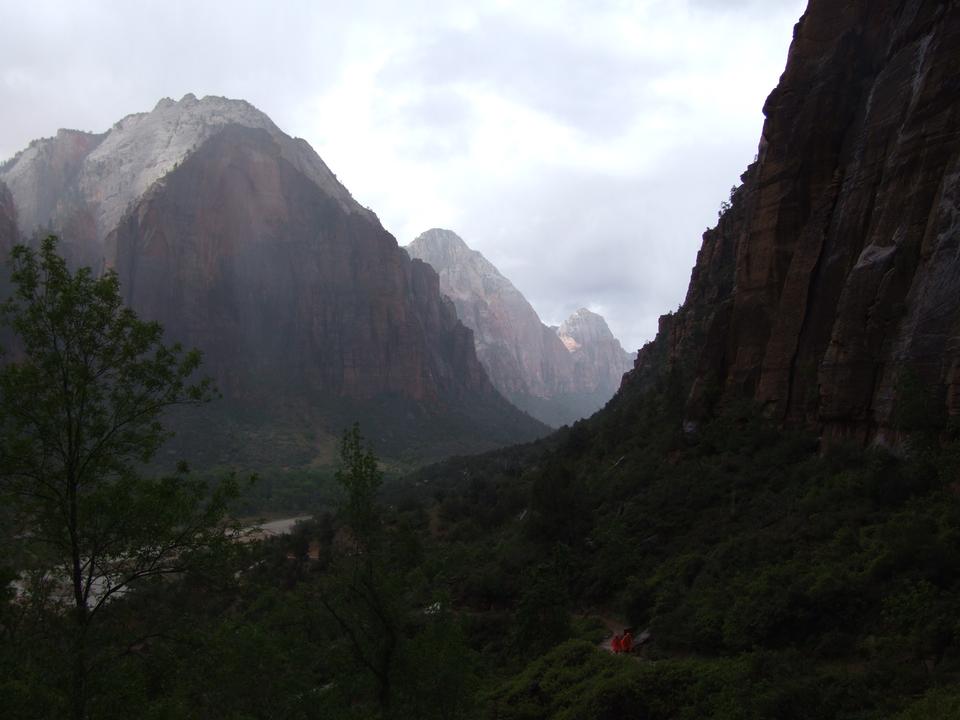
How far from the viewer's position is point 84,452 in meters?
8.49

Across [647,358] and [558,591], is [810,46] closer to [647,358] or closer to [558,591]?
[558,591]

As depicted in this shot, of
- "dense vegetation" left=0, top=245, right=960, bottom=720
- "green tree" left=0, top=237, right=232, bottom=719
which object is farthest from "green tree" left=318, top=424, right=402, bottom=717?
"green tree" left=0, top=237, right=232, bottom=719

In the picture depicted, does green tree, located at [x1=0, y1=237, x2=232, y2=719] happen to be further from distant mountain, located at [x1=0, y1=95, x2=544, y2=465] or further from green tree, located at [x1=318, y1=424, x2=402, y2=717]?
distant mountain, located at [x1=0, y1=95, x2=544, y2=465]

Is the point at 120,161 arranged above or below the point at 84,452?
above

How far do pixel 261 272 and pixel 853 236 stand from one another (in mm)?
117801

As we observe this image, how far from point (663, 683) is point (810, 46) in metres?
24.0

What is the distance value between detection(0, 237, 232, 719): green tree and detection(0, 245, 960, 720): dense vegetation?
0.30 m

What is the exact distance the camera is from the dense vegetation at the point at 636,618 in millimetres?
8438

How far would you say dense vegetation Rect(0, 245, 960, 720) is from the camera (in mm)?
8438

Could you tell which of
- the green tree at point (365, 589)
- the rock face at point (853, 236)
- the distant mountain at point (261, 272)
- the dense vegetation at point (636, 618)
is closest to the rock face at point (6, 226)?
the distant mountain at point (261, 272)

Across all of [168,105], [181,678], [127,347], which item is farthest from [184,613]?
[168,105]

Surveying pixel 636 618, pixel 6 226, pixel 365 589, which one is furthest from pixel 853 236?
pixel 6 226

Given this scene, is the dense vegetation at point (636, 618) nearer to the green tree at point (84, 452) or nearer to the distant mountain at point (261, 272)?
the green tree at point (84, 452)

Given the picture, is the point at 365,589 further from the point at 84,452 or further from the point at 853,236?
the point at 853,236
